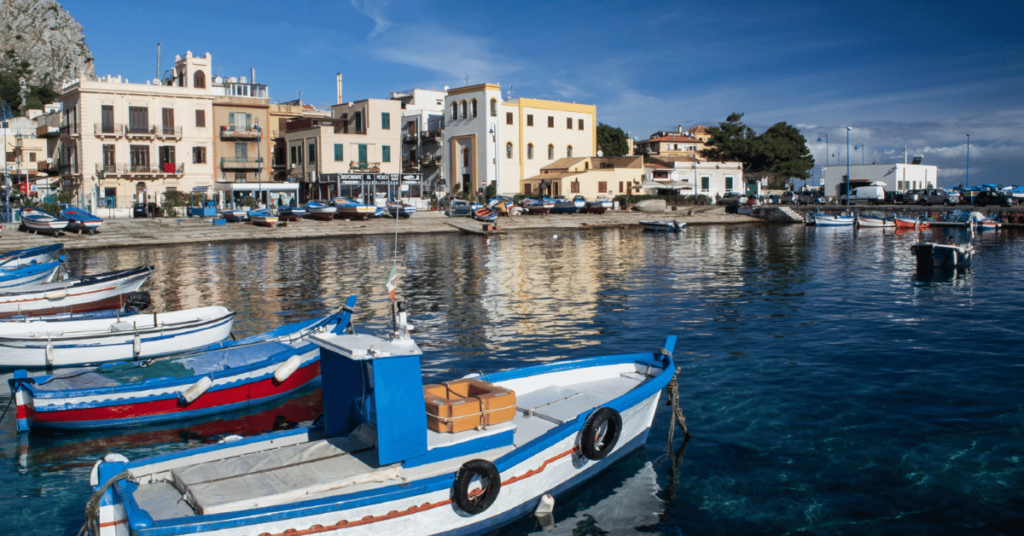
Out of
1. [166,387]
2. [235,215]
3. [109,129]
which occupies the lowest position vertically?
[166,387]

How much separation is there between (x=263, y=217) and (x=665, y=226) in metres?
32.6

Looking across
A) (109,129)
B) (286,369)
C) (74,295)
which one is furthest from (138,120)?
(286,369)

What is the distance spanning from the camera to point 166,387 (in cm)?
1244

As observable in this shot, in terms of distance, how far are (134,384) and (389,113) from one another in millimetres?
61081

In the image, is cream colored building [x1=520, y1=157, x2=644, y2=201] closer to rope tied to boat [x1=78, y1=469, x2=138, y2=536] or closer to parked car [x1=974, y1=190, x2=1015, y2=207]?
parked car [x1=974, y1=190, x2=1015, y2=207]

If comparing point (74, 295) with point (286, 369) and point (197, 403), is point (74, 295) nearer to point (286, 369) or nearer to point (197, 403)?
point (197, 403)

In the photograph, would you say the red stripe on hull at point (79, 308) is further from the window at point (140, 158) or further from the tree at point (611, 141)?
the tree at point (611, 141)

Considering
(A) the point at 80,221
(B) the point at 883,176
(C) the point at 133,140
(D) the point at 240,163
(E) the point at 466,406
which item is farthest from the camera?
(B) the point at 883,176

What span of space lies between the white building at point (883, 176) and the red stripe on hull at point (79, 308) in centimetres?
8913

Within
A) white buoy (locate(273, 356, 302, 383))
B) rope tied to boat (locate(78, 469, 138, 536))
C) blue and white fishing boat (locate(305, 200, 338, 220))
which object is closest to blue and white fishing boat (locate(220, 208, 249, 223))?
blue and white fishing boat (locate(305, 200, 338, 220))

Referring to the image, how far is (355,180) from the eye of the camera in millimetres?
69125

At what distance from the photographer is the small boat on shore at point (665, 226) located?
197 feet

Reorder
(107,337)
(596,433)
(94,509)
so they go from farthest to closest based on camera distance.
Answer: (107,337) < (596,433) < (94,509)

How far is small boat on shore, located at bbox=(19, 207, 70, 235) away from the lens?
147 ft
